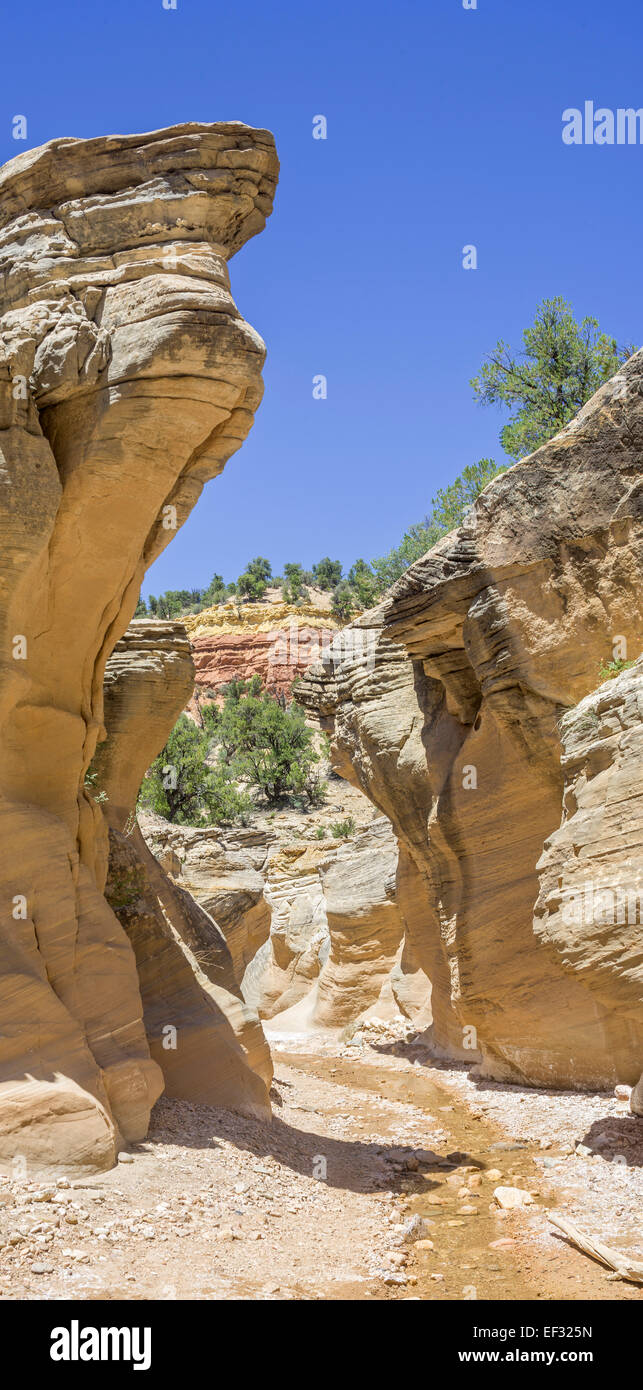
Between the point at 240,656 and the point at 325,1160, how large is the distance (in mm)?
54620

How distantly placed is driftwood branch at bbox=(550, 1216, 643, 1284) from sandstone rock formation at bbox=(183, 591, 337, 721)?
51.2 m

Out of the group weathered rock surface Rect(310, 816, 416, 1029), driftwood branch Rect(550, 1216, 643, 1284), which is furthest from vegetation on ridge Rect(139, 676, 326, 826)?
driftwood branch Rect(550, 1216, 643, 1284)

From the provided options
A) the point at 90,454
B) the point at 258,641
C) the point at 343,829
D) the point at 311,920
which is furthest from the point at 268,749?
the point at 90,454

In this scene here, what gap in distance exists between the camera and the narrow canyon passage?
6.29 meters

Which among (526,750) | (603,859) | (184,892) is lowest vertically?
(184,892)

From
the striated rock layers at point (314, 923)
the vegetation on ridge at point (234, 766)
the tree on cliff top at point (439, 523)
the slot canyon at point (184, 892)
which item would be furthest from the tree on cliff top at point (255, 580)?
the slot canyon at point (184, 892)

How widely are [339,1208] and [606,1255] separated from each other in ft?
8.38

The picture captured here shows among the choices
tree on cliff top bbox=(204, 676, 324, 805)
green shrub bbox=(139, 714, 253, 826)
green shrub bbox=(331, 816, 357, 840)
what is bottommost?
green shrub bbox=(331, 816, 357, 840)

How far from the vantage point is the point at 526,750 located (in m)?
13.8

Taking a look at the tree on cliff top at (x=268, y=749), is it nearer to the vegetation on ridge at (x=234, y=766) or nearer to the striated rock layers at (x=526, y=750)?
the vegetation on ridge at (x=234, y=766)

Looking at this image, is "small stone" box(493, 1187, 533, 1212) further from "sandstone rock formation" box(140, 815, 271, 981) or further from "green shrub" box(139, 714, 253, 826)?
"green shrub" box(139, 714, 253, 826)

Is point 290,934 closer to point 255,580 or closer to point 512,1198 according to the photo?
point 512,1198

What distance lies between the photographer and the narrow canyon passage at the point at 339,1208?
6285mm
